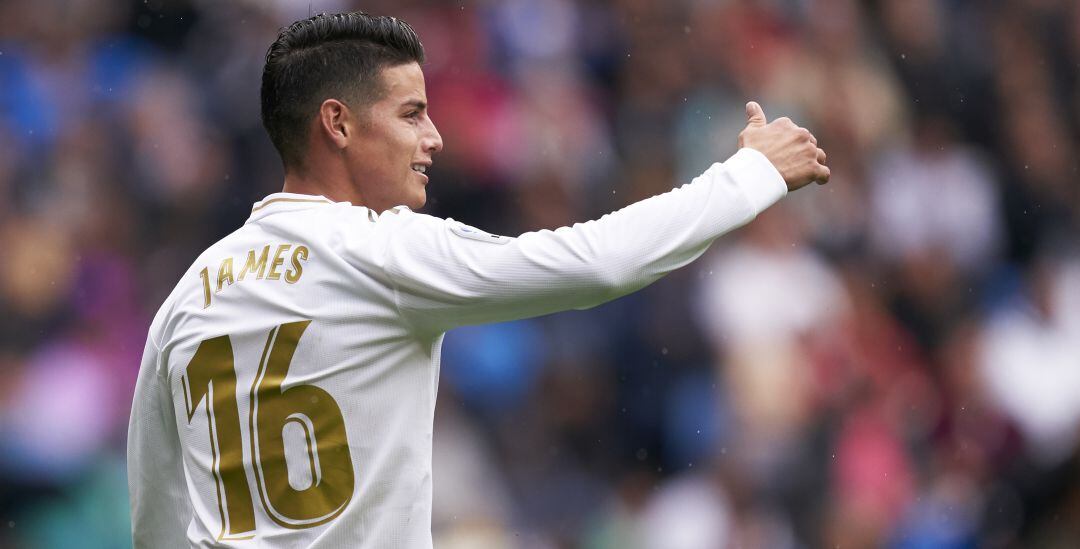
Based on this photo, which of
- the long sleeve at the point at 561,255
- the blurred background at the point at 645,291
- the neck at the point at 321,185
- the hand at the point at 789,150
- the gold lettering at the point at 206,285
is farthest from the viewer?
the blurred background at the point at 645,291

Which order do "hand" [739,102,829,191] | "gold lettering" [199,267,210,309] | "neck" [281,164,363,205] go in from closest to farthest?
1. "hand" [739,102,829,191]
2. "gold lettering" [199,267,210,309]
3. "neck" [281,164,363,205]

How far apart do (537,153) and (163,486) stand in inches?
154

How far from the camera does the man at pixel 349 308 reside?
237 cm

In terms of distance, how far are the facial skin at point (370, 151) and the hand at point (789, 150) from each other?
1.95ft

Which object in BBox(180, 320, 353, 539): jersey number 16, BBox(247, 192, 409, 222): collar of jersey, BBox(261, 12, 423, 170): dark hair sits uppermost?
BBox(261, 12, 423, 170): dark hair

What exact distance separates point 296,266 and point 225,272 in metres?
0.16

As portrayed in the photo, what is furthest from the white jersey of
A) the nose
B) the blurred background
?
the blurred background

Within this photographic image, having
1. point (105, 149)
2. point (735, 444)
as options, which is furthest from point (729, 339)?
point (105, 149)

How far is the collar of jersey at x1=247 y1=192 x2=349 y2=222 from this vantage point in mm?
2584

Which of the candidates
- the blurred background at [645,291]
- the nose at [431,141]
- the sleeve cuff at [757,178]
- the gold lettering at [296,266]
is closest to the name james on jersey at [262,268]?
the gold lettering at [296,266]

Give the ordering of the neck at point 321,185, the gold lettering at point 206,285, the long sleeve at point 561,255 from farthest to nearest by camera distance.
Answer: the neck at point 321,185 → the gold lettering at point 206,285 → the long sleeve at point 561,255

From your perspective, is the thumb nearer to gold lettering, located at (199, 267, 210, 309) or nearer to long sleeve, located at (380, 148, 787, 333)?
long sleeve, located at (380, 148, 787, 333)

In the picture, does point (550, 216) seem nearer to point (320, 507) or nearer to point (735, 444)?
point (735, 444)

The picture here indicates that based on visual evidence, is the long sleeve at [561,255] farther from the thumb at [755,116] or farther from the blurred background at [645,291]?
the blurred background at [645,291]
